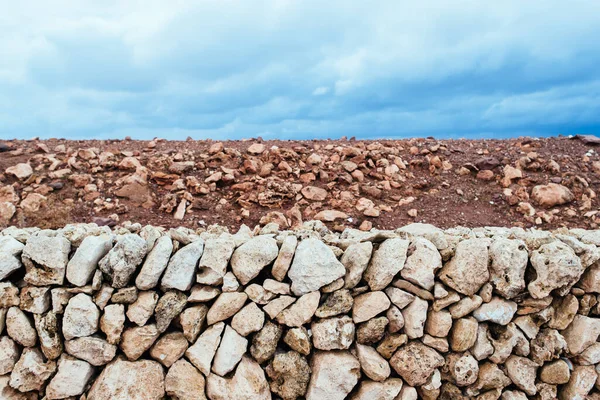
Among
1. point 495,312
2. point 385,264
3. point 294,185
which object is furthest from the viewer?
point 294,185

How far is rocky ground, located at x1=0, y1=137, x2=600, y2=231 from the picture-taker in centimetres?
861

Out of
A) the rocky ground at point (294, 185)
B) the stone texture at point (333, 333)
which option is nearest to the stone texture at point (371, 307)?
the stone texture at point (333, 333)

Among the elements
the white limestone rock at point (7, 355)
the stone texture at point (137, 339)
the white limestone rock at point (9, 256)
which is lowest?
the white limestone rock at point (7, 355)

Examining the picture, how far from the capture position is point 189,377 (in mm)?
4059

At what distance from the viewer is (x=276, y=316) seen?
409 centimetres

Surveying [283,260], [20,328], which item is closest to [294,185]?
[283,260]

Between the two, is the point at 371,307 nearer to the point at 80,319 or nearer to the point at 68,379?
the point at 80,319

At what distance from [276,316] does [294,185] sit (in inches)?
208

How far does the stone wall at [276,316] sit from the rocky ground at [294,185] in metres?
3.86

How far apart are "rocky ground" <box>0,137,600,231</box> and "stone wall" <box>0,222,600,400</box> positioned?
386cm

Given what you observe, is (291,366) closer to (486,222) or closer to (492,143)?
(486,222)

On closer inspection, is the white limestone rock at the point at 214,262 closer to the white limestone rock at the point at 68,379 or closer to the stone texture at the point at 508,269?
the white limestone rock at the point at 68,379

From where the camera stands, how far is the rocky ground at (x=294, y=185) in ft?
28.2

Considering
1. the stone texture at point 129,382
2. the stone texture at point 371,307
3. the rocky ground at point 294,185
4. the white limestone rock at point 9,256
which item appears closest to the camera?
the stone texture at point 129,382
